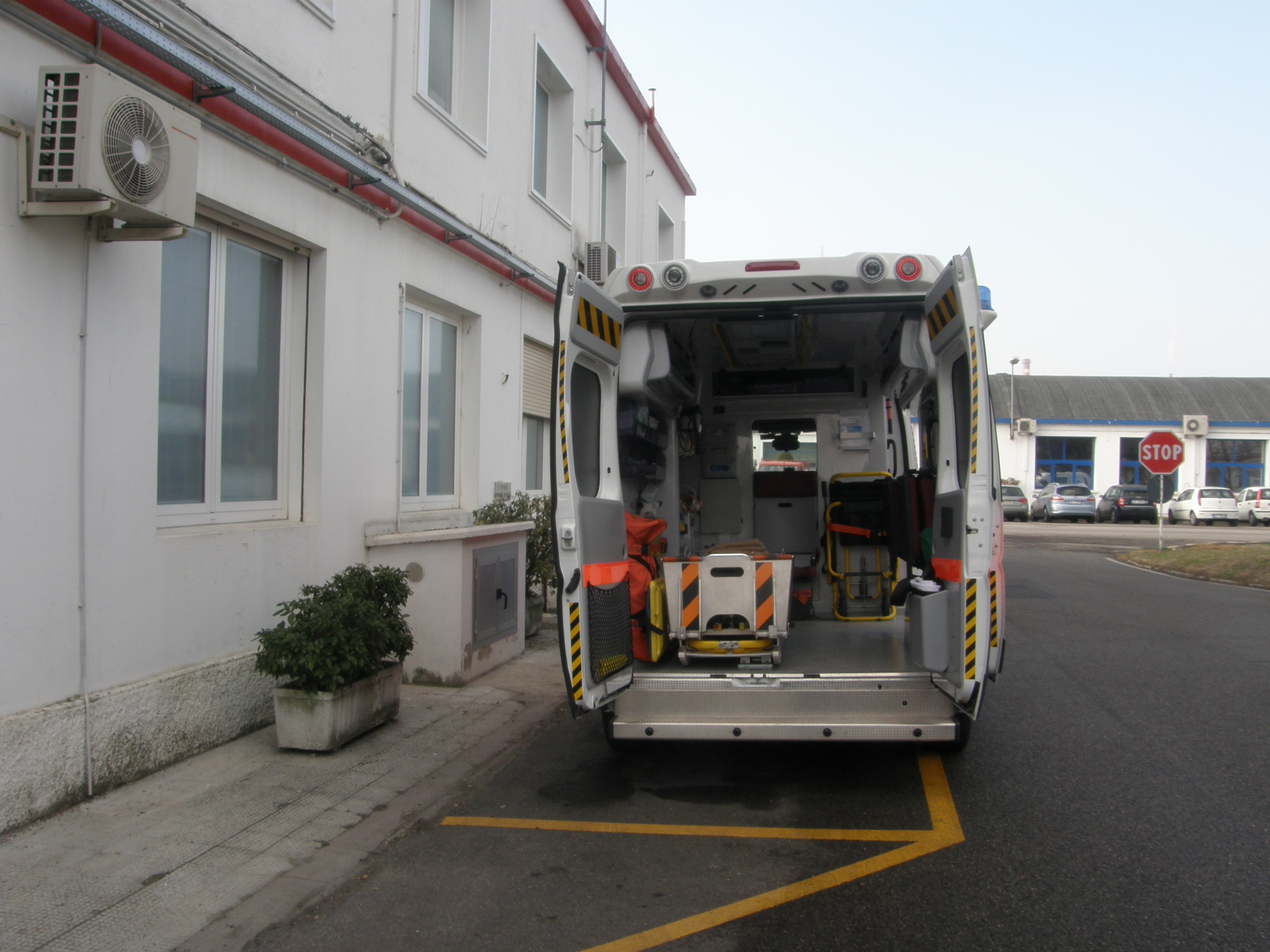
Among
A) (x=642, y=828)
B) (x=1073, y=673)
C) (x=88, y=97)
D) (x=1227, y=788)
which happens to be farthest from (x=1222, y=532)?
(x=88, y=97)

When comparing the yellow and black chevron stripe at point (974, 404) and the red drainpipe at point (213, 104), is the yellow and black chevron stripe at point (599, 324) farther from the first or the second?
the red drainpipe at point (213, 104)

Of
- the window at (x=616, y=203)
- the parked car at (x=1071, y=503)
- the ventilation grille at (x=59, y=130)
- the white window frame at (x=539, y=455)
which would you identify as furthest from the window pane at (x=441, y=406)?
the parked car at (x=1071, y=503)

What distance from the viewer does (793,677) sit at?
473cm

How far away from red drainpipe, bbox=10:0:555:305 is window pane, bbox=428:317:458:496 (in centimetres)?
97

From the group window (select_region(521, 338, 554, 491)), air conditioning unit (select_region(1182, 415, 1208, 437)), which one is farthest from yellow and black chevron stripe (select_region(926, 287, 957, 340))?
air conditioning unit (select_region(1182, 415, 1208, 437))

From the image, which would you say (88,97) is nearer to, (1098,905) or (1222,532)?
(1098,905)

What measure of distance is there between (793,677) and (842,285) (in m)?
2.08

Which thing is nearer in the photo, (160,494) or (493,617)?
(160,494)

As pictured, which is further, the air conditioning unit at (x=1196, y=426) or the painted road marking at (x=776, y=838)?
the air conditioning unit at (x=1196, y=426)

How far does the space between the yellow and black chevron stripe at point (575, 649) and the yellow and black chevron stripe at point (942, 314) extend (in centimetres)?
234

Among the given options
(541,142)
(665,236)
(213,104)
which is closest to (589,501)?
(213,104)

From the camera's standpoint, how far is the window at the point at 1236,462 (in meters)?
43.2

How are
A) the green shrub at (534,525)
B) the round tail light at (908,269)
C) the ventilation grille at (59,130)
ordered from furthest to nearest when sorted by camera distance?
1. the green shrub at (534,525)
2. the round tail light at (908,269)
3. the ventilation grille at (59,130)

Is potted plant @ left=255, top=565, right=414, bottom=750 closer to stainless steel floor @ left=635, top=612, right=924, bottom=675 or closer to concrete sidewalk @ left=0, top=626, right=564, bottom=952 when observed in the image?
concrete sidewalk @ left=0, top=626, right=564, bottom=952
